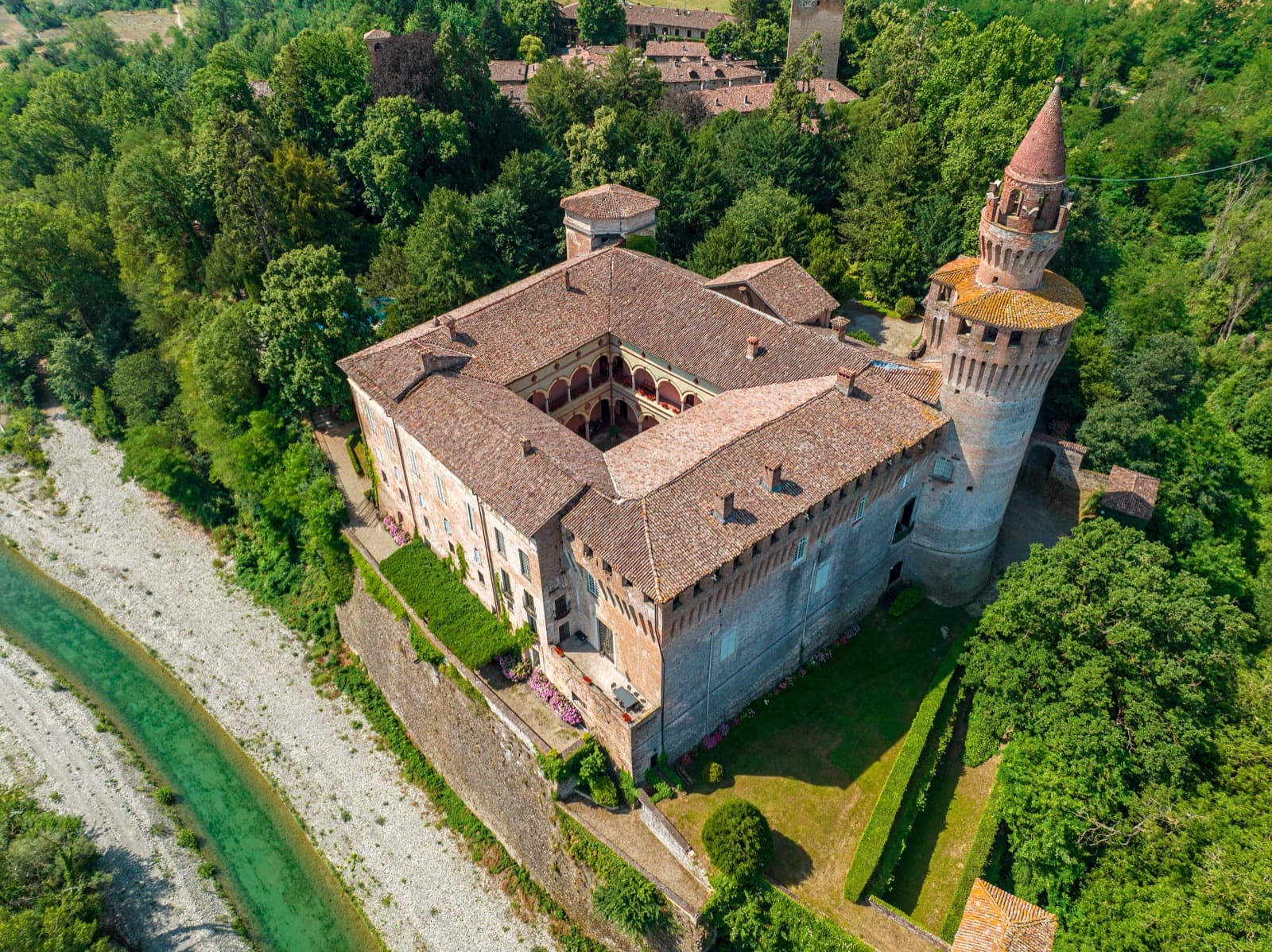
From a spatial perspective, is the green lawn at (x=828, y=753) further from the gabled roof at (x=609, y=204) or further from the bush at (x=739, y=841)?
the gabled roof at (x=609, y=204)

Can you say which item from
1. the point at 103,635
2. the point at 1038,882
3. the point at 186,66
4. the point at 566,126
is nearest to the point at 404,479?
the point at 103,635

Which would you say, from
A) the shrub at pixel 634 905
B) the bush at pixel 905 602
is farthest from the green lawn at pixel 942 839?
the shrub at pixel 634 905

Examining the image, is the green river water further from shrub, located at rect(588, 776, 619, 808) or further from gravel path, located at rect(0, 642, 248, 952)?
shrub, located at rect(588, 776, 619, 808)

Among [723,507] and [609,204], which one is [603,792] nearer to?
[723,507]

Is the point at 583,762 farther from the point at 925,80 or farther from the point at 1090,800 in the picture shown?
the point at 925,80

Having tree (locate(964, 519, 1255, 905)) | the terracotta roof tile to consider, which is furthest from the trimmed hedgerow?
the terracotta roof tile

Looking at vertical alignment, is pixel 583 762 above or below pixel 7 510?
above
